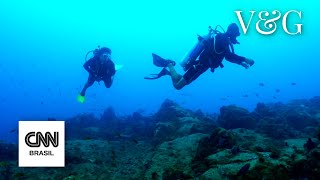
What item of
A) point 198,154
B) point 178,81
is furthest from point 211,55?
point 198,154

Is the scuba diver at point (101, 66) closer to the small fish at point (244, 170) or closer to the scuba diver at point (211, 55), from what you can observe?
the scuba diver at point (211, 55)

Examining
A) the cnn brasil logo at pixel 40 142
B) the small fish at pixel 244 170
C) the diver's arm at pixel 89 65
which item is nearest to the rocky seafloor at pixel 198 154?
the small fish at pixel 244 170

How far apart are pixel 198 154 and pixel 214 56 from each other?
12.9 ft

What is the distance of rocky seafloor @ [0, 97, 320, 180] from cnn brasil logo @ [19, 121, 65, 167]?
578 millimetres

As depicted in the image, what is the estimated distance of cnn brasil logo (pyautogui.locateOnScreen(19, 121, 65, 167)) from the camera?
907 cm

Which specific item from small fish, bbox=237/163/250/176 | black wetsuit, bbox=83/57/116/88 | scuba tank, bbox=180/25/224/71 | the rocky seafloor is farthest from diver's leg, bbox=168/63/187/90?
small fish, bbox=237/163/250/176

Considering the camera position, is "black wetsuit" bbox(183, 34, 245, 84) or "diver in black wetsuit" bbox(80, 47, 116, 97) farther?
"diver in black wetsuit" bbox(80, 47, 116, 97)

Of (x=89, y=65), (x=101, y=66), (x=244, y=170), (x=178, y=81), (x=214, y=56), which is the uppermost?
(x=89, y=65)

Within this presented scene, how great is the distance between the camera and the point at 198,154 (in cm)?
938

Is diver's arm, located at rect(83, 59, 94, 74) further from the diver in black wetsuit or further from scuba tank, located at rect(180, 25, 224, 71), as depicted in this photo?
scuba tank, located at rect(180, 25, 224, 71)

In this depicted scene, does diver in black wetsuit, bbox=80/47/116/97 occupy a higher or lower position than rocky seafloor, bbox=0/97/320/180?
higher

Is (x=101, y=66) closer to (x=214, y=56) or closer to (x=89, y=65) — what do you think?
(x=89, y=65)

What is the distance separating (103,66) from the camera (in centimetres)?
1355

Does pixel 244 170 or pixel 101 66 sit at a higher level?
pixel 101 66
